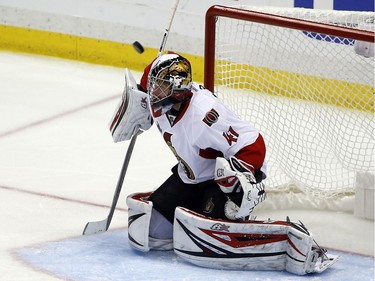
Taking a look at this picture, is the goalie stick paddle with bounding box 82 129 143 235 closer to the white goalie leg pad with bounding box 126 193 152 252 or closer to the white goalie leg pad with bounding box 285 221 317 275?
the white goalie leg pad with bounding box 126 193 152 252

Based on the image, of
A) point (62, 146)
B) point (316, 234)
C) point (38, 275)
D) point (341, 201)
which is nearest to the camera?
point (38, 275)

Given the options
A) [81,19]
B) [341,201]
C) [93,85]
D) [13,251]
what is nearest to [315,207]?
[341,201]

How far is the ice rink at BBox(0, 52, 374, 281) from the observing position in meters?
3.32

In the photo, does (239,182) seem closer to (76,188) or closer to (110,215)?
(110,215)

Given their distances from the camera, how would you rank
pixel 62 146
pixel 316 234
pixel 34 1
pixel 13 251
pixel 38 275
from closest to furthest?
pixel 38 275
pixel 13 251
pixel 316 234
pixel 62 146
pixel 34 1

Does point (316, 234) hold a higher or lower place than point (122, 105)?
lower

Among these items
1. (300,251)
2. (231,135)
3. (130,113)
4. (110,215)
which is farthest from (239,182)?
(110,215)

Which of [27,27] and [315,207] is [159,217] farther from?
[27,27]

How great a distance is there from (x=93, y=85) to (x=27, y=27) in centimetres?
78

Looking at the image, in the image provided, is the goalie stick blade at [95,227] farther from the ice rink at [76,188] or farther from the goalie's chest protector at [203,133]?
the goalie's chest protector at [203,133]

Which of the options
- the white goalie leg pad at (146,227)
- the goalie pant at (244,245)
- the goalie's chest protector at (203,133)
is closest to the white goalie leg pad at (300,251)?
the goalie pant at (244,245)

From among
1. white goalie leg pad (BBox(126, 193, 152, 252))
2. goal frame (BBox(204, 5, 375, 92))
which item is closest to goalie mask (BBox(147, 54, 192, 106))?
white goalie leg pad (BBox(126, 193, 152, 252))

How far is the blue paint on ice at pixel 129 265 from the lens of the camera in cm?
325

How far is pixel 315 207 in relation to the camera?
397 centimetres
